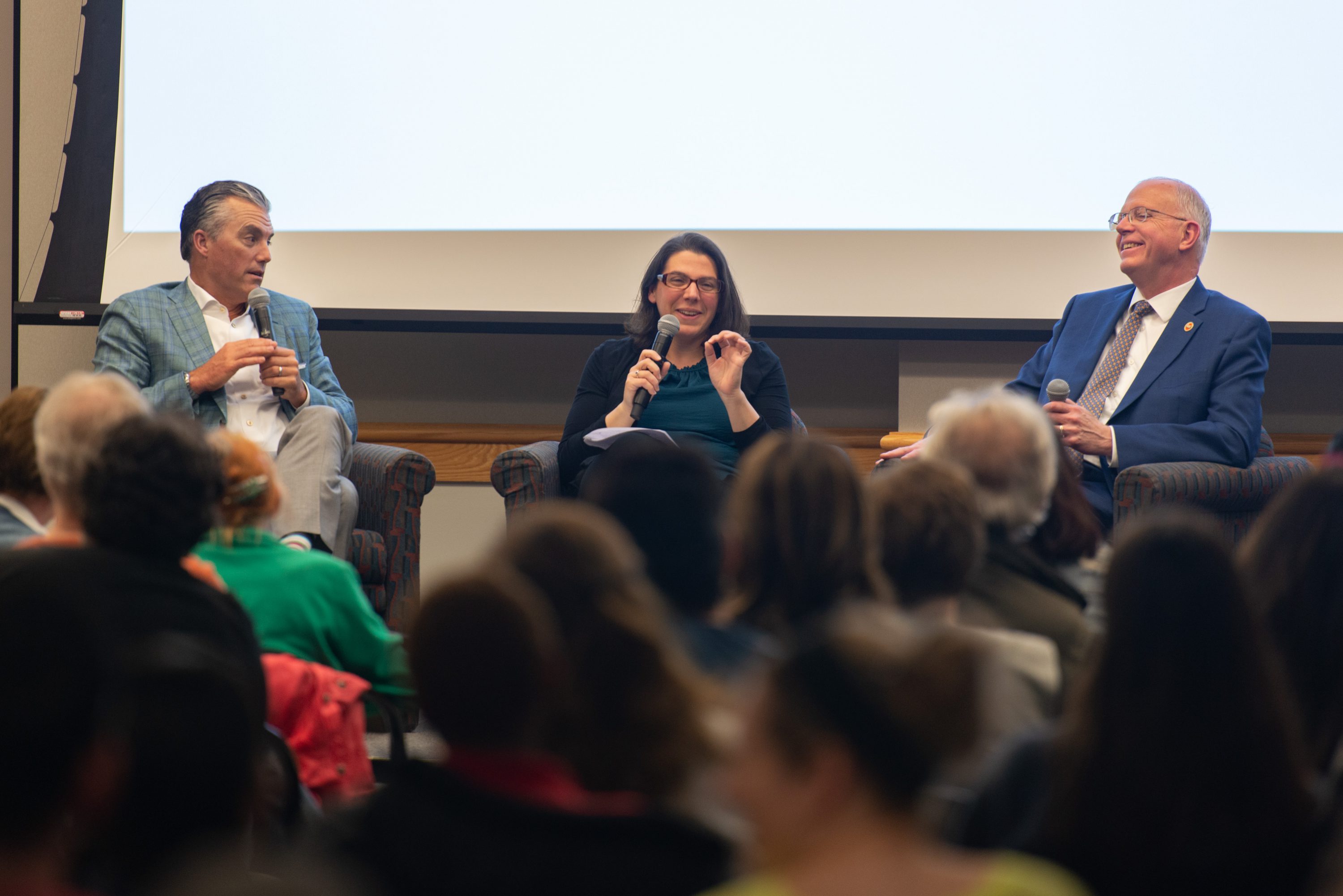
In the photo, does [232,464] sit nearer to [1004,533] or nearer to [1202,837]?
[1004,533]

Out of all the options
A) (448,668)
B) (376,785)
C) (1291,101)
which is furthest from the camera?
(1291,101)

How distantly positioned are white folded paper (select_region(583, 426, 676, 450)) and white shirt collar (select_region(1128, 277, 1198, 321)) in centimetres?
132

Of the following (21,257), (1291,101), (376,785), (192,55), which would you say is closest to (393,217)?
(192,55)

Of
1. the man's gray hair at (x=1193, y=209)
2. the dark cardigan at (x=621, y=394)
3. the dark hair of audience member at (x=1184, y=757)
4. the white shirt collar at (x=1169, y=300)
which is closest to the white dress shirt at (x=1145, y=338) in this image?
the white shirt collar at (x=1169, y=300)

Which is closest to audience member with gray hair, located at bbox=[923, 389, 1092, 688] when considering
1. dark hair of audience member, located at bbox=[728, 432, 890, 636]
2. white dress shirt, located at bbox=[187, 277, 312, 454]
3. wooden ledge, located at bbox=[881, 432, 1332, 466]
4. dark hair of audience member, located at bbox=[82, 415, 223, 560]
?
dark hair of audience member, located at bbox=[728, 432, 890, 636]

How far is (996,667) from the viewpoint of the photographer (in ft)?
4.13

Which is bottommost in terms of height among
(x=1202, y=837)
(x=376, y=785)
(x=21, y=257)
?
(x=376, y=785)

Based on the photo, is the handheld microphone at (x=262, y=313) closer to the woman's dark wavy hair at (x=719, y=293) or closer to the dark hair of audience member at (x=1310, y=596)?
the woman's dark wavy hair at (x=719, y=293)

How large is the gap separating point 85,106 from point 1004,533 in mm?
3394

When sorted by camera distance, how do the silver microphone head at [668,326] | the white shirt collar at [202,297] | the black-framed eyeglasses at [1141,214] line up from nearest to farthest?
the silver microphone head at [668,326]
the black-framed eyeglasses at [1141,214]
the white shirt collar at [202,297]

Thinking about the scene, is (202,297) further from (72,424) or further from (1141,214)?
(1141,214)

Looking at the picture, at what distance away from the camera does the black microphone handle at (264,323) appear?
3320 mm

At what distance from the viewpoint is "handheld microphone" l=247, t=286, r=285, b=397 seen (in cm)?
332

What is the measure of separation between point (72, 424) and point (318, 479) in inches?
54.1
